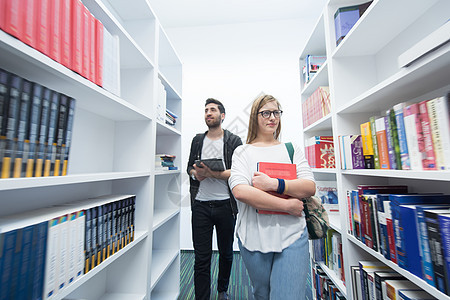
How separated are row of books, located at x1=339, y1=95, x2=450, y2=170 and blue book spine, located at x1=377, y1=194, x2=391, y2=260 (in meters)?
0.16

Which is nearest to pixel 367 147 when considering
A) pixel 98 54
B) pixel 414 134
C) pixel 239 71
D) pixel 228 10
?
pixel 414 134

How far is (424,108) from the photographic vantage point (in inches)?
26.8

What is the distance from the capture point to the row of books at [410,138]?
63 cm

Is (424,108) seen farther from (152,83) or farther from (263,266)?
(152,83)

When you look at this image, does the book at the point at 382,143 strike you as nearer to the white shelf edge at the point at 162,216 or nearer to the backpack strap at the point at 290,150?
the backpack strap at the point at 290,150

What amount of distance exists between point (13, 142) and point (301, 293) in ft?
4.20

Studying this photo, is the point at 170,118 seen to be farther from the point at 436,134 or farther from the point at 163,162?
the point at 436,134

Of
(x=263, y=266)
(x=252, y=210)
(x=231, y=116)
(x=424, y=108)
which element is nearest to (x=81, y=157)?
(x=252, y=210)

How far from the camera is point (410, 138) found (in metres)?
0.73

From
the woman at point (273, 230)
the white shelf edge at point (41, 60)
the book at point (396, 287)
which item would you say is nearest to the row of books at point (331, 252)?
the book at point (396, 287)

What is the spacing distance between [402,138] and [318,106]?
2.97 feet

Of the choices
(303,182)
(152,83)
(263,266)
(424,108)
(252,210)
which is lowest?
(263,266)

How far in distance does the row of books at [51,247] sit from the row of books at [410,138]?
139cm

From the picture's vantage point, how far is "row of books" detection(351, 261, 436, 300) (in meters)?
0.74
